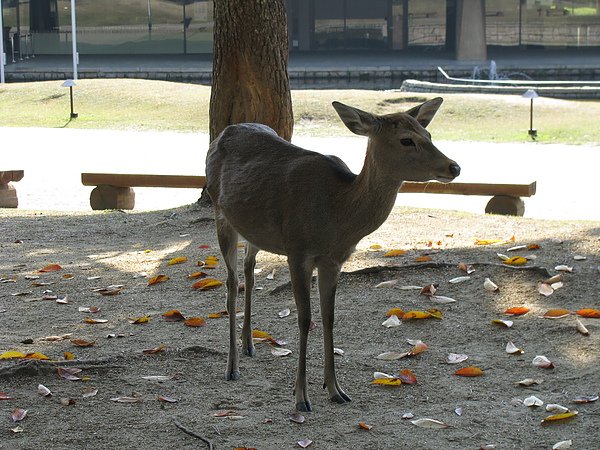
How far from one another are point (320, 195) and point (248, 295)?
1.04m

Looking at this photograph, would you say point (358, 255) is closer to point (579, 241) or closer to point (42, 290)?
point (579, 241)

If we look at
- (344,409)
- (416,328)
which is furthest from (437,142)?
(344,409)

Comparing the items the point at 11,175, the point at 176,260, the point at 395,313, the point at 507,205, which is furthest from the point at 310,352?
the point at 11,175

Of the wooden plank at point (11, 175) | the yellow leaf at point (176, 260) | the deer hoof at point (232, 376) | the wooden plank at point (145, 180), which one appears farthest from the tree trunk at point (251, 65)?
the deer hoof at point (232, 376)

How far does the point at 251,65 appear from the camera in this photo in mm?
9602

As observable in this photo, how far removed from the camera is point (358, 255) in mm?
7719

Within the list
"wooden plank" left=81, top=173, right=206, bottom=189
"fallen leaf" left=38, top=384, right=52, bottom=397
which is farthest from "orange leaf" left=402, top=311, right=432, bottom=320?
"wooden plank" left=81, top=173, right=206, bottom=189

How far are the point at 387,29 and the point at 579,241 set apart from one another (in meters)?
33.6

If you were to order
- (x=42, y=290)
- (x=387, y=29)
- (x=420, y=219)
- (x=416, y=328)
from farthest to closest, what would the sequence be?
(x=387, y=29)
(x=420, y=219)
(x=42, y=290)
(x=416, y=328)

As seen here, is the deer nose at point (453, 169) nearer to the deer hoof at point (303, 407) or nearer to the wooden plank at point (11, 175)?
the deer hoof at point (303, 407)

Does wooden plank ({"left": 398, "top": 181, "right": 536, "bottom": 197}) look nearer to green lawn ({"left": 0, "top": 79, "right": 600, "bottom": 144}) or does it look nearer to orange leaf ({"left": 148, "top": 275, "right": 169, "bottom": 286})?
orange leaf ({"left": 148, "top": 275, "right": 169, "bottom": 286})

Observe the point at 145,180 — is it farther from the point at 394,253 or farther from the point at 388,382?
the point at 388,382

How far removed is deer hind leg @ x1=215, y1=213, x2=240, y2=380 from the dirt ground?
0.32ft

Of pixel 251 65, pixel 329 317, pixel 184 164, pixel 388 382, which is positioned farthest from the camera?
pixel 184 164
